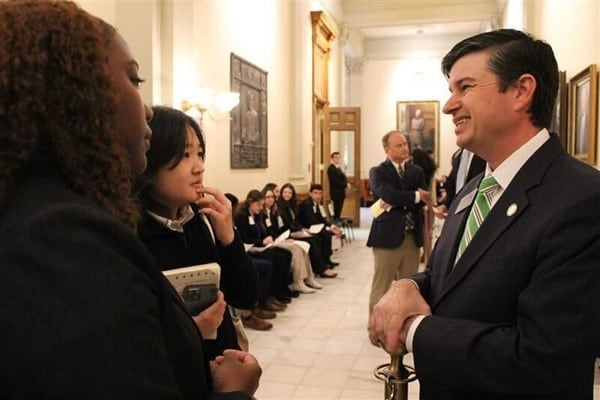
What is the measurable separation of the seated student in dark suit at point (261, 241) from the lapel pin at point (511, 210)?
4.97 metres

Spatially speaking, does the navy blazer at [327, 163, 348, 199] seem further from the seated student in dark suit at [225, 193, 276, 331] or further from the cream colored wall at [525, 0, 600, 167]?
the seated student in dark suit at [225, 193, 276, 331]

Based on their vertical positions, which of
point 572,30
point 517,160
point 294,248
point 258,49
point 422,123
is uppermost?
point 258,49

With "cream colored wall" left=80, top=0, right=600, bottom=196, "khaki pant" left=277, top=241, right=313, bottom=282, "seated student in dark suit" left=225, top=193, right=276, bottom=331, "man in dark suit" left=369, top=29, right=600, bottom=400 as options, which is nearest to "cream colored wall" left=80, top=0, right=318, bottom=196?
"cream colored wall" left=80, top=0, right=600, bottom=196

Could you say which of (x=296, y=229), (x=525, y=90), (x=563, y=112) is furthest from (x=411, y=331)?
(x=296, y=229)

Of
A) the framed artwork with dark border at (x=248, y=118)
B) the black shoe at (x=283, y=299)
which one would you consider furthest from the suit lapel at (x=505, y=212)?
the framed artwork with dark border at (x=248, y=118)

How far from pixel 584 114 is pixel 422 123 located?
38.4ft

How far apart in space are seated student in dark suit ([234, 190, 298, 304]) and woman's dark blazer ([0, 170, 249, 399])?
17.8 feet

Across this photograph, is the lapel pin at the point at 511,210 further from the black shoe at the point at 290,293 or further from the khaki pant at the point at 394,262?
the black shoe at the point at 290,293

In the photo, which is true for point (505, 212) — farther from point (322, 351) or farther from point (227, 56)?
point (227, 56)

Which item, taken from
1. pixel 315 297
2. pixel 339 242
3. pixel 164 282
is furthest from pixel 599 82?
pixel 339 242

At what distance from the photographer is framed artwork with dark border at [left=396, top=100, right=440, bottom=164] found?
16906 mm

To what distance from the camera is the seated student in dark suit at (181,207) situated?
179 cm

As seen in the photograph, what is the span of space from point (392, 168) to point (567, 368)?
3.89 m

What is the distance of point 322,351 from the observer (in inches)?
188
